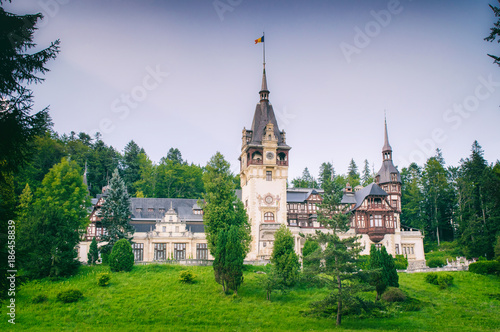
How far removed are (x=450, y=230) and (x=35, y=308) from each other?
6349cm

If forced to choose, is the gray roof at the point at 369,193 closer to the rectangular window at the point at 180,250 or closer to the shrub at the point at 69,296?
the rectangular window at the point at 180,250

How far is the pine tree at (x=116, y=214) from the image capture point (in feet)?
155

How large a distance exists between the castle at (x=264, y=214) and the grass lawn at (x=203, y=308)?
1381cm

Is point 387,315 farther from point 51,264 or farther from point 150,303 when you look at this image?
point 51,264

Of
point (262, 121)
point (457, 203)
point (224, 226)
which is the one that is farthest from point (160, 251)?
point (457, 203)

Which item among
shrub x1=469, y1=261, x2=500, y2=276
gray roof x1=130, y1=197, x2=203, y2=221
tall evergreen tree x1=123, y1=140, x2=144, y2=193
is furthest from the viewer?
tall evergreen tree x1=123, y1=140, x2=144, y2=193

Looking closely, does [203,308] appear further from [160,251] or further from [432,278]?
[432,278]

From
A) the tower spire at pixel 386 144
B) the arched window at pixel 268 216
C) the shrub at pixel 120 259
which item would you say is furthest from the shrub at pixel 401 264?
the shrub at pixel 120 259

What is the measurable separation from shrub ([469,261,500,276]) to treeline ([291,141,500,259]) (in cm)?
297

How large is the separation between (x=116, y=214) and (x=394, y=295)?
3009cm

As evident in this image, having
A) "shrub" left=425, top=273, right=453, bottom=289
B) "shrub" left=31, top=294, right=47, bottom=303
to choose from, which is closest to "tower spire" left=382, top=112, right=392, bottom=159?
"shrub" left=425, top=273, right=453, bottom=289

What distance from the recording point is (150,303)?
33344mm

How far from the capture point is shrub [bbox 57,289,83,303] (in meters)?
33.0

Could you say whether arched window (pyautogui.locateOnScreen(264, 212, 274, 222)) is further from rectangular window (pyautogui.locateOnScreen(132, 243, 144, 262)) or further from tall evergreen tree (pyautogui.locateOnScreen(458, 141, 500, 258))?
tall evergreen tree (pyautogui.locateOnScreen(458, 141, 500, 258))
